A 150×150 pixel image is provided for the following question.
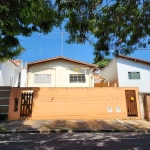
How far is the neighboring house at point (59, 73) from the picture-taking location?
19.3m

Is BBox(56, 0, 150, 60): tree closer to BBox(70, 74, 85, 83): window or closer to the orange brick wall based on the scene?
the orange brick wall

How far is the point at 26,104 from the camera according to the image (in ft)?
42.9

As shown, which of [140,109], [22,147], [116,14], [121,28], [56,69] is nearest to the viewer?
[116,14]

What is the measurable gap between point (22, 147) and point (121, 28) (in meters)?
5.17

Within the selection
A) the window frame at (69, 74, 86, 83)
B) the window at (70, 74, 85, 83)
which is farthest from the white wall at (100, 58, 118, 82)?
the window at (70, 74, 85, 83)

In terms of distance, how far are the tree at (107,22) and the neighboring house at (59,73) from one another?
45.5 ft

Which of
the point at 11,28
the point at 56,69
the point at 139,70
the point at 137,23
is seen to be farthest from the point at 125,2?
the point at 139,70

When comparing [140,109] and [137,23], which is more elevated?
[137,23]

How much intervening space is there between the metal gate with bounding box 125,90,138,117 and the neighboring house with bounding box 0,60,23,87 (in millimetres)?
12399

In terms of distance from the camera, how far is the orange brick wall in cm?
1313

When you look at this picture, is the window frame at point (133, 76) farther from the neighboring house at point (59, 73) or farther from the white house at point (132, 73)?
the neighboring house at point (59, 73)

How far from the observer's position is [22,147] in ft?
18.6

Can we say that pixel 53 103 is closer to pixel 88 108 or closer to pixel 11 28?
pixel 88 108

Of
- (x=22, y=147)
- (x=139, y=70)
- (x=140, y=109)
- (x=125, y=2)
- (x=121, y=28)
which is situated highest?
(x=139, y=70)
